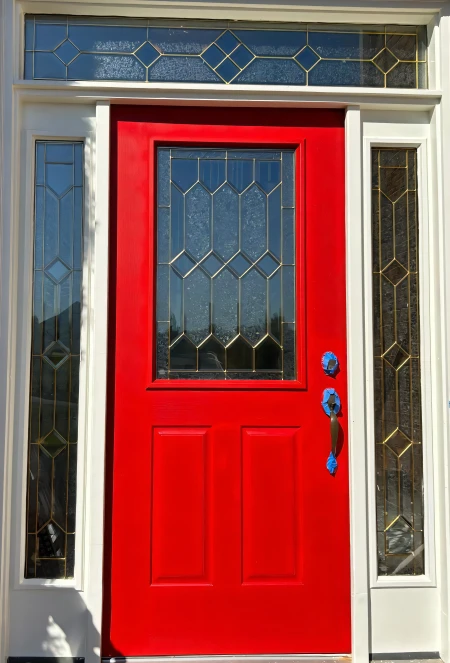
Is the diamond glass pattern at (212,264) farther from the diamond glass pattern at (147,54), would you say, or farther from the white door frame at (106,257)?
the diamond glass pattern at (147,54)

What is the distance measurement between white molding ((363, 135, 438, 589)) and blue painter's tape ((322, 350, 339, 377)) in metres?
0.13

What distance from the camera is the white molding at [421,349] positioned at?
253 centimetres

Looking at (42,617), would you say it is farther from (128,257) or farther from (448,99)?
(448,99)

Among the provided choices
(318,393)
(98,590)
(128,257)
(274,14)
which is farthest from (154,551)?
(274,14)

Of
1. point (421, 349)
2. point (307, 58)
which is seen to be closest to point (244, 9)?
point (307, 58)

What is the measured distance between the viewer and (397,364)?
8.52 feet

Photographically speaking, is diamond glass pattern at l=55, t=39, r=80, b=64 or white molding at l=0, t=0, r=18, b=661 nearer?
white molding at l=0, t=0, r=18, b=661

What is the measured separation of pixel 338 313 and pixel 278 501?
81 cm

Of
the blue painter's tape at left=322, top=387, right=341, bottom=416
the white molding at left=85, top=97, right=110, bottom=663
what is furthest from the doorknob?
the white molding at left=85, top=97, right=110, bottom=663

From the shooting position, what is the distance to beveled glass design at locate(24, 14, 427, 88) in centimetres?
257

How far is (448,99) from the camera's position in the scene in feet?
8.38

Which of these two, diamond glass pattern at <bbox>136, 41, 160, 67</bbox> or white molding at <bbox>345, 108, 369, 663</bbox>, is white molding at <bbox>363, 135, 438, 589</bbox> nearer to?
white molding at <bbox>345, 108, 369, 663</bbox>

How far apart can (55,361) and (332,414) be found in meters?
1.15

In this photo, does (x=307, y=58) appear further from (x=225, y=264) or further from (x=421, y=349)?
(x=421, y=349)
